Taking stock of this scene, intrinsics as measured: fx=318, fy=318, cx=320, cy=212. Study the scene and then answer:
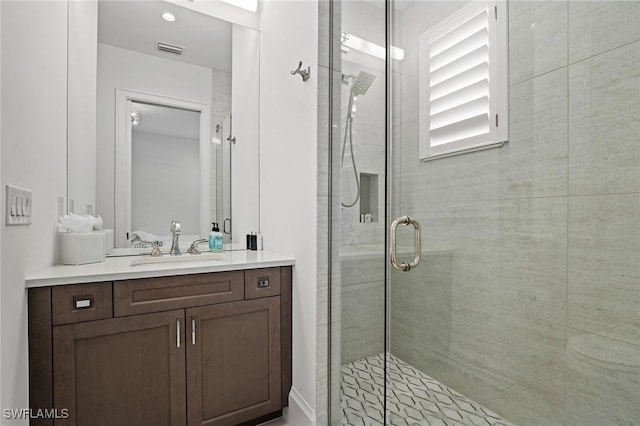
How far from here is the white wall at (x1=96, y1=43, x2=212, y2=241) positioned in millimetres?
1863

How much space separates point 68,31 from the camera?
5.43ft

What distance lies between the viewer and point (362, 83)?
1.48 m

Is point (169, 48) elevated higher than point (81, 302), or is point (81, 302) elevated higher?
point (169, 48)

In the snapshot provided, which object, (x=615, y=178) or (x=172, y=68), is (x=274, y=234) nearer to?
(x=172, y=68)

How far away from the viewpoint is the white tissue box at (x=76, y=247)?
1.44m

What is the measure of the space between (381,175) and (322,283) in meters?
0.59

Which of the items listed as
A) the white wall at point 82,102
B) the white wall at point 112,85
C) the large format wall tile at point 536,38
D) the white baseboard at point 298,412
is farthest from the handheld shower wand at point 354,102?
the white wall at point 82,102

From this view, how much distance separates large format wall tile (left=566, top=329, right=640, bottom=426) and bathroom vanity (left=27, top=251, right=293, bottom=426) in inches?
48.4

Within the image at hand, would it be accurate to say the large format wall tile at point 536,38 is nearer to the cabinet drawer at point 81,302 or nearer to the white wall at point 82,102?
the cabinet drawer at point 81,302

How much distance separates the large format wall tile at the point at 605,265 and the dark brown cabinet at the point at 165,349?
1263 mm

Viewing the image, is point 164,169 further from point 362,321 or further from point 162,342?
point 362,321

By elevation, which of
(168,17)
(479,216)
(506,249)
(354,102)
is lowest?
(506,249)

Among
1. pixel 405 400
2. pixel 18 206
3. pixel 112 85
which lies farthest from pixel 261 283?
pixel 112 85

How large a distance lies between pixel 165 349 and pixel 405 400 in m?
1.06
